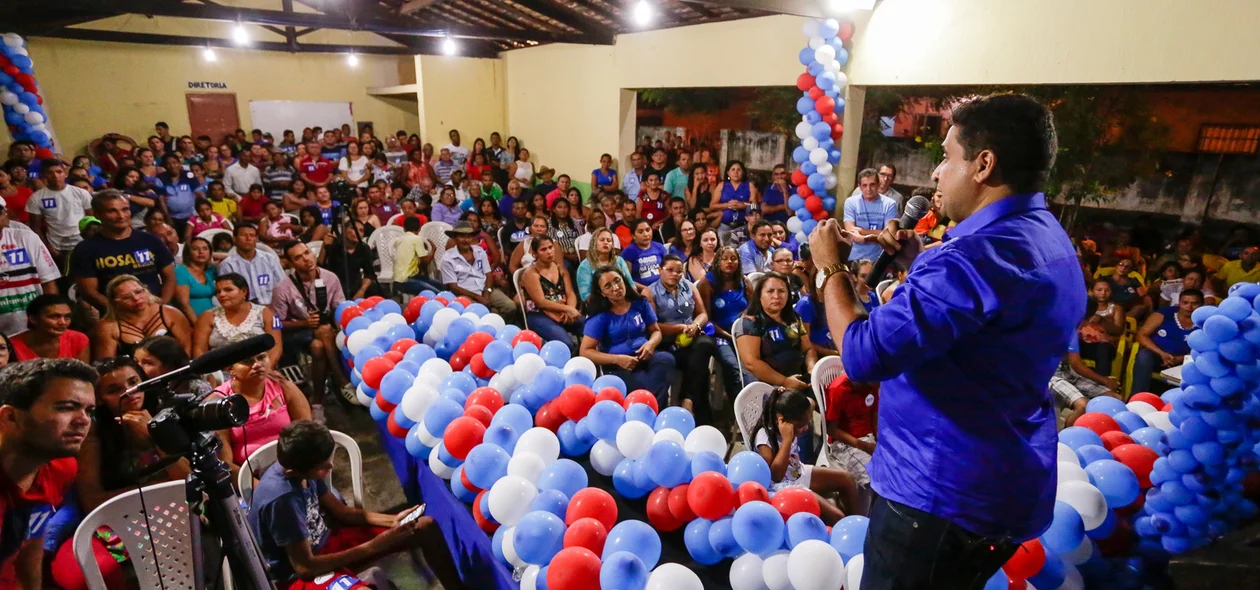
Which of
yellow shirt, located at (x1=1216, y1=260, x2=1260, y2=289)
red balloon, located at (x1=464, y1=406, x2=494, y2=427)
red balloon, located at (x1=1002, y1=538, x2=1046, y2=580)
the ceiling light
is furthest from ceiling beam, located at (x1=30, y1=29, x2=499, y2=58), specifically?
red balloon, located at (x1=1002, y1=538, x2=1046, y2=580)

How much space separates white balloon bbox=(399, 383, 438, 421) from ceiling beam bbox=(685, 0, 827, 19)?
10.7ft

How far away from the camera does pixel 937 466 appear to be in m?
1.13

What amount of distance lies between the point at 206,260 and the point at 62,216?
2043 mm

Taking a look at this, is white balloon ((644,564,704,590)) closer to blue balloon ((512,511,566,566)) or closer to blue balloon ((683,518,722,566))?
blue balloon ((683,518,722,566))

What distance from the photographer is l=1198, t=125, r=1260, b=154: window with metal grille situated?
805 centimetres

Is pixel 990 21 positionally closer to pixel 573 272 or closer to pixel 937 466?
pixel 573 272

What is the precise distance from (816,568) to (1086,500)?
2.94 ft

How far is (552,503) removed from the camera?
1.96 meters

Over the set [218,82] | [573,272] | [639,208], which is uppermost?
[218,82]

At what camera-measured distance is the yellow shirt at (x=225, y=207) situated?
277 inches

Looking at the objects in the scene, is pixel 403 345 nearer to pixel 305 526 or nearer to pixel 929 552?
pixel 305 526

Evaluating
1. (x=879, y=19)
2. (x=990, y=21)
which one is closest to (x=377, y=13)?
(x=879, y=19)

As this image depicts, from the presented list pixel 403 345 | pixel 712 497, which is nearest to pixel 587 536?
pixel 712 497

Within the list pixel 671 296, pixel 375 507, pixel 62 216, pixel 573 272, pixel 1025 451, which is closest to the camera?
pixel 1025 451
